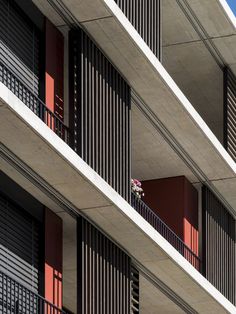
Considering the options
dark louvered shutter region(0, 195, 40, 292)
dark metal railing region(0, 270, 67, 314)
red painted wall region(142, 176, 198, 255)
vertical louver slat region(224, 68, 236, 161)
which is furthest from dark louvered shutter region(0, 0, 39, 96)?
vertical louver slat region(224, 68, 236, 161)

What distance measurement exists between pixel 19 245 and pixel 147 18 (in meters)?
6.98

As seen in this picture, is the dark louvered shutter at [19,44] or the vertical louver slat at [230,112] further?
the vertical louver slat at [230,112]

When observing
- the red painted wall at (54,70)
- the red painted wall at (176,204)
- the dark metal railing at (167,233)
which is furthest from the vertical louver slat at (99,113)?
the red painted wall at (176,204)

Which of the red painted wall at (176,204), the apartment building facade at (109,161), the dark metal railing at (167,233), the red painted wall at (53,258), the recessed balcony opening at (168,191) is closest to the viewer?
the apartment building facade at (109,161)

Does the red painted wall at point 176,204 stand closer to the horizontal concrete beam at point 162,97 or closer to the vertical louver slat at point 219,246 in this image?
the vertical louver slat at point 219,246

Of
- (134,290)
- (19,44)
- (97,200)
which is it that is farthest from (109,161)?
(134,290)

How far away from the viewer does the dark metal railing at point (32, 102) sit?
31672mm

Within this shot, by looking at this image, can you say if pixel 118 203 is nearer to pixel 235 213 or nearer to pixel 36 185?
pixel 36 185

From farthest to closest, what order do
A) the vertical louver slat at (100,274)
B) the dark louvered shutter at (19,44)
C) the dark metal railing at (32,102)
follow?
the vertical louver slat at (100,274)
the dark louvered shutter at (19,44)
the dark metal railing at (32,102)

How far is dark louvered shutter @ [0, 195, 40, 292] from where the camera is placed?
32.4m

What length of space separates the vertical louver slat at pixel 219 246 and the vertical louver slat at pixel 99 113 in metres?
6.17

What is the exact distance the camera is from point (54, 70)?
34219 millimetres

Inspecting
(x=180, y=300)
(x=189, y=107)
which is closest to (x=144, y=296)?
(x=180, y=300)

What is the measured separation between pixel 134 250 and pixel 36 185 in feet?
13.8
